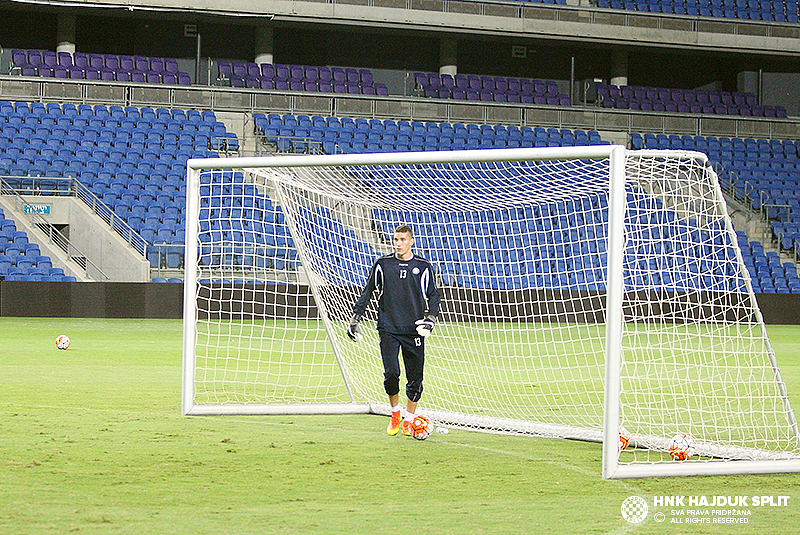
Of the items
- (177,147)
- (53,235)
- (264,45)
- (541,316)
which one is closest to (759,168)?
(264,45)

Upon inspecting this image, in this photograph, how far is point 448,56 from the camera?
110 feet

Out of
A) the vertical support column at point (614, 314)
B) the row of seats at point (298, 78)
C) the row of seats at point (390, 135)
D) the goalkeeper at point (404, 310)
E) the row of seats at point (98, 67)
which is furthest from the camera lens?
the row of seats at point (298, 78)

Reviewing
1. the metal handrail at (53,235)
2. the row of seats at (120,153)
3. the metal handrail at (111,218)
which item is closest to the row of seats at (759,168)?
the row of seats at (120,153)

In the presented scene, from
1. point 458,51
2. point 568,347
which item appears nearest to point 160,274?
point 568,347

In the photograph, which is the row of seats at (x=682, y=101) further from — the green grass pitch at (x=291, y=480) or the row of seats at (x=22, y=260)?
the green grass pitch at (x=291, y=480)

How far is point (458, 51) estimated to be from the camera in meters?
34.6

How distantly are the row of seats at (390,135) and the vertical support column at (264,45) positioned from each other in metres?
4.54

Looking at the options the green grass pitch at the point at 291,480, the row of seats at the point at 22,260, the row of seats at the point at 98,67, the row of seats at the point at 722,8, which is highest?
the row of seats at the point at 722,8

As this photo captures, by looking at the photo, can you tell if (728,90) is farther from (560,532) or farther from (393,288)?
(560,532)

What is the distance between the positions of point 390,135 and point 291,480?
878 inches

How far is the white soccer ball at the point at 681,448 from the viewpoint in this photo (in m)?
6.66

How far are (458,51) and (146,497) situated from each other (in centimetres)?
3080

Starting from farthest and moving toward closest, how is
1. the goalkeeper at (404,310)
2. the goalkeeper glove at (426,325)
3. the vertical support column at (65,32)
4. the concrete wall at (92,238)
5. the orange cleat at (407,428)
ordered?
1. the vertical support column at (65,32)
2. the concrete wall at (92,238)
3. the orange cleat at (407,428)
4. the goalkeeper at (404,310)
5. the goalkeeper glove at (426,325)

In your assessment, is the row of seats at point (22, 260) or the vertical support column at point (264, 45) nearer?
the row of seats at point (22, 260)
